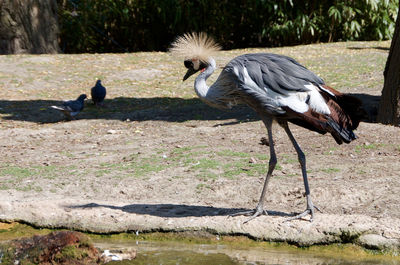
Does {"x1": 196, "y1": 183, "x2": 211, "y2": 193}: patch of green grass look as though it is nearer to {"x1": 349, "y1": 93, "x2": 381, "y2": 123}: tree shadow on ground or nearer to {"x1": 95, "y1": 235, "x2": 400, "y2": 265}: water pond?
{"x1": 95, "y1": 235, "x2": 400, "y2": 265}: water pond

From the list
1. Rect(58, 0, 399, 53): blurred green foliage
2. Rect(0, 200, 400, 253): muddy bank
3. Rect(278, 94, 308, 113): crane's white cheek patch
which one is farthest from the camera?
Rect(58, 0, 399, 53): blurred green foliage

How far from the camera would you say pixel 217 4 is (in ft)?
62.3

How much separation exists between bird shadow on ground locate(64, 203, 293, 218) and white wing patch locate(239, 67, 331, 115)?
987mm

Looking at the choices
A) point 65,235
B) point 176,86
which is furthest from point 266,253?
point 176,86

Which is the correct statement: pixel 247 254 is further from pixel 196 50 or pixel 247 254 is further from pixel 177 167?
pixel 177 167

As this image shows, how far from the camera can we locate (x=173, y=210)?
554cm

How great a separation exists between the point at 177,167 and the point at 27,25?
9772mm

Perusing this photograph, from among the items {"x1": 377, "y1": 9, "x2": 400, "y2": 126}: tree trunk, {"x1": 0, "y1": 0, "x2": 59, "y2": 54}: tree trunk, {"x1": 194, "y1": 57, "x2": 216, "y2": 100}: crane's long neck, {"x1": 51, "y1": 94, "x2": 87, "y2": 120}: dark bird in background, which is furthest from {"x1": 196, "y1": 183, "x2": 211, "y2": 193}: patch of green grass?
{"x1": 0, "y1": 0, "x2": 59, "y2": 54}: tree trunk

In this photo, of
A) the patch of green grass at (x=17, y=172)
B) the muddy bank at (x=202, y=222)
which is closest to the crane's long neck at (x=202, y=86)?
the muddy bank at (x=202, y=222)

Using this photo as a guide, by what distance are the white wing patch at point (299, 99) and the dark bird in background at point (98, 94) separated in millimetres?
6187

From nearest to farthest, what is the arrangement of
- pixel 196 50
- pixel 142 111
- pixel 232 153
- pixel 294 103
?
1. pixel 294 103
2. pixel 196 50
3. pixel 232 153
4. pixel 142 111

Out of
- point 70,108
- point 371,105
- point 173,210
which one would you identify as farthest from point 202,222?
point 70,108

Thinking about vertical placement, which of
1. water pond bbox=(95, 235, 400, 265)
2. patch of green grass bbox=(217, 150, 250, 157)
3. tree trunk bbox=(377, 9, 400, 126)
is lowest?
water pond bbox=(95, 235, 400, 265)

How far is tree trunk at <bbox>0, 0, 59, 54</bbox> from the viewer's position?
15094mm
